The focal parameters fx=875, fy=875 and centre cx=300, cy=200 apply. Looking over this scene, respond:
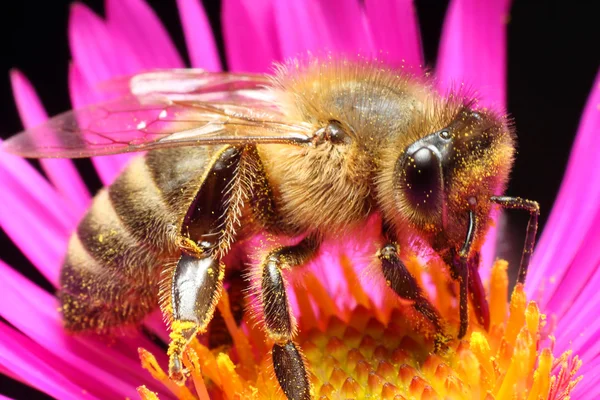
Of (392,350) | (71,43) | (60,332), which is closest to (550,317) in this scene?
(392,350)

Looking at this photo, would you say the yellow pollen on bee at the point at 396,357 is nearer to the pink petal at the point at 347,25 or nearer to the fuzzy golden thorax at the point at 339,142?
the fuzzy golden thorax at the point at 339,142

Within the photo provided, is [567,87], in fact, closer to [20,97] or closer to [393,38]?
[393,38]

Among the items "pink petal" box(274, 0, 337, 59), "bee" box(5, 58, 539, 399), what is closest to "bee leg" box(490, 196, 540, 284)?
"bee" box(5, 58, 539, 399)

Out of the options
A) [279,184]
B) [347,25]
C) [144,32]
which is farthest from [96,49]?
[279,184]

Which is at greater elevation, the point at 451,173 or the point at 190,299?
the point at 451,173

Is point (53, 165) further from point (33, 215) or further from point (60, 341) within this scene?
point (60, 341)

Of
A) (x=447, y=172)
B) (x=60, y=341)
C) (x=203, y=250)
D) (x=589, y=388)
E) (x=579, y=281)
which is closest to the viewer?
(x=447, y=172)

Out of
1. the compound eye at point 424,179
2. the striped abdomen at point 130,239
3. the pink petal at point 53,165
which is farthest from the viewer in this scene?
the pink petal at point 53,165

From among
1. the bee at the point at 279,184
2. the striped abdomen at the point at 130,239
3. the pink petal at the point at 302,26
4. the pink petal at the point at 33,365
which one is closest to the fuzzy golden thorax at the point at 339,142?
the bee at the point at 279,184
